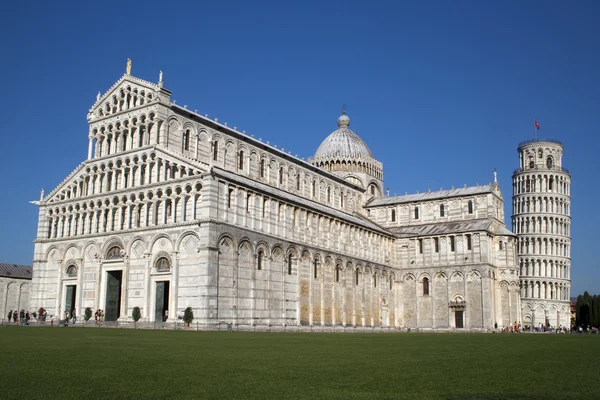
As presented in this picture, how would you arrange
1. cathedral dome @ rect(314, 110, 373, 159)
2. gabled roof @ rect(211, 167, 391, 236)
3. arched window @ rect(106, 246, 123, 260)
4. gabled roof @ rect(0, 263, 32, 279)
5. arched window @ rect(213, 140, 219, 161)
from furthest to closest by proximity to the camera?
cathedral dome @ rect(314, 110, 373, 159) → gabled roof @ rect(0, 263, 32, 279) → arched window @ rect(213, 140, 219, 161) → arched window @ rect(106, 246, 123, 260) → gabled roof @ rect(211, 167, 391, 236)

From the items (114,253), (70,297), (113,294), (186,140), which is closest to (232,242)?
(114,253)

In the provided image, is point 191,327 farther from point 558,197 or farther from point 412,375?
point 558,197

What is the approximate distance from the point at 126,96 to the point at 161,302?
18619mm

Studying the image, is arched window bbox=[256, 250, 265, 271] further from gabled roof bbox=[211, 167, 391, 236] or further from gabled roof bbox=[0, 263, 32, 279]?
gabled roof bbox=[0, 263, 32, 279]

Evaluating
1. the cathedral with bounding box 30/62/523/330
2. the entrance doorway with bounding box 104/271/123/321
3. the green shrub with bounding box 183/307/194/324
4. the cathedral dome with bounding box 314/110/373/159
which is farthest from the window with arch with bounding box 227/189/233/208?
the cathedral dome with bounding box 314/110/373/159

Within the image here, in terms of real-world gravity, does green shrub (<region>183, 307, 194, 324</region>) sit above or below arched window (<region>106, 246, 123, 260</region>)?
below

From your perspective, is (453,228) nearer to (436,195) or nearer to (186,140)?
(436,195)

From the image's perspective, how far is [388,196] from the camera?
83438 mm

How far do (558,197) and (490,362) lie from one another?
293 ft

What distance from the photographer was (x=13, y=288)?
70812 millimetres

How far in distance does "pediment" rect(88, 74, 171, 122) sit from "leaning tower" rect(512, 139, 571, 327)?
68.3 meters

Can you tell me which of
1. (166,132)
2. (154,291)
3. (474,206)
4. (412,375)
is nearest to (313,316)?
(154,291)

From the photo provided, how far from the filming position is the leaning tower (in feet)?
314

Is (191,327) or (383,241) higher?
(383,241)
